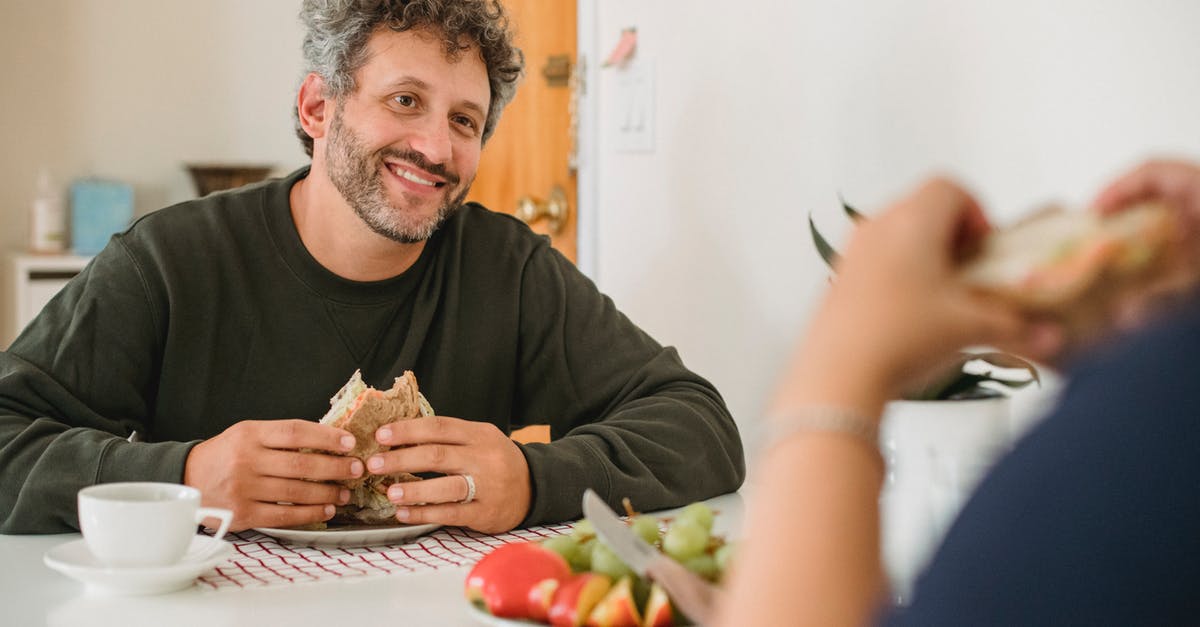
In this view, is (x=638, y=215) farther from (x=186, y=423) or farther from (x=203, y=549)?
(x=203, y=549)

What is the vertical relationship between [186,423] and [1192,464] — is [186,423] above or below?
below

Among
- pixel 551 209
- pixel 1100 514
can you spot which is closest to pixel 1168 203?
pixel 1100 514

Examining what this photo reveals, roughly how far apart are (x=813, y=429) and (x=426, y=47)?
1.22 meters

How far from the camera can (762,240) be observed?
6.34ft

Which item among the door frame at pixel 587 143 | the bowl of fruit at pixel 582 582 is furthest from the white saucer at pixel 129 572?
the door frame at pixel 587 143

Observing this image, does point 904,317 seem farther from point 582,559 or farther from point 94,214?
point 94,214

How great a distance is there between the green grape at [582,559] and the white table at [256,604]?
97 mm

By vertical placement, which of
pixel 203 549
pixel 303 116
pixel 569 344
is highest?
pixel 303 116

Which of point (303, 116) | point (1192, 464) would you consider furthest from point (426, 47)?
point (1192, 464)

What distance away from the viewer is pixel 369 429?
1195mm

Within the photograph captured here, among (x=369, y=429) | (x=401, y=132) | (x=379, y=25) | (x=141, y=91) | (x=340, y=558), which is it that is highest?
(x=141, y=91)

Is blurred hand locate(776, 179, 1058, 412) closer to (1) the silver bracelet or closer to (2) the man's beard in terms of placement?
(1) the silver bracelet

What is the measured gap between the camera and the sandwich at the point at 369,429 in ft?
3.90

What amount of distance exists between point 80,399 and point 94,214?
2.84 metres
